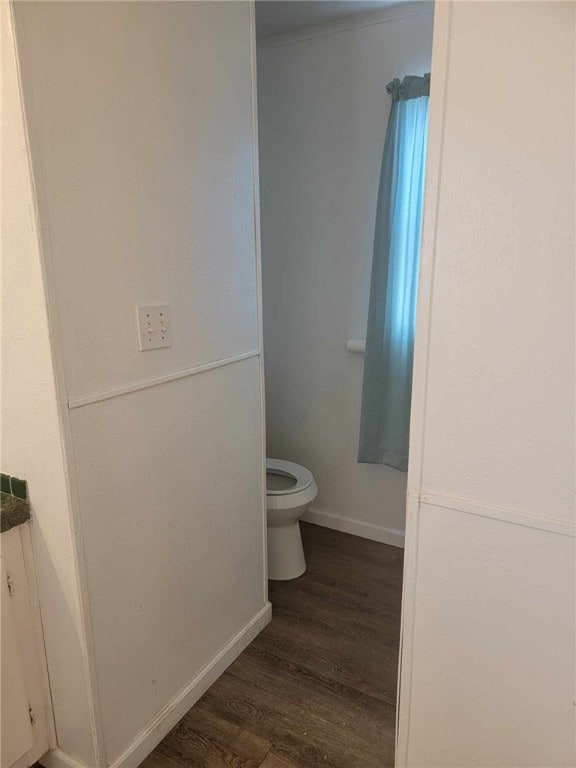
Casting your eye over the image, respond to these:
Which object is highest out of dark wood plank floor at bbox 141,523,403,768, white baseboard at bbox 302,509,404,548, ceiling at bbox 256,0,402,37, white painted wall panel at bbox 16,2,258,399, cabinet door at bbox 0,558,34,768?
ceiling at bbox 256,0,402,37

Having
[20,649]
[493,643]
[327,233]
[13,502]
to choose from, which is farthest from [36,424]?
[327,233]

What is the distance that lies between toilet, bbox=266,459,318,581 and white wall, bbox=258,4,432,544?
373mm

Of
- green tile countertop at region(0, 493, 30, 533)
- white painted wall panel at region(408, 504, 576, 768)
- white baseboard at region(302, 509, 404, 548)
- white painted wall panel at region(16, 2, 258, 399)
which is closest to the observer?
white painted wall panel at region(408, 504, 576, 768)

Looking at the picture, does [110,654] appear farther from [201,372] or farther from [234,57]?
[234,57]

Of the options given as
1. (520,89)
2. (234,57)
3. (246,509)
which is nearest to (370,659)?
(246,509)

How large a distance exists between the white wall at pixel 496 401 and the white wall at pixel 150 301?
715 mm

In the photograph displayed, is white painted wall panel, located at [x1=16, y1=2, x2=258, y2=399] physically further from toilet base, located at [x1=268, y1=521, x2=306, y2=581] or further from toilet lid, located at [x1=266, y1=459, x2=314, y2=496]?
toilet base, located at [x1=268, y1=521, x2=306, y2=581]

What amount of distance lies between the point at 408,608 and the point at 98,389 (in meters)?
0.86

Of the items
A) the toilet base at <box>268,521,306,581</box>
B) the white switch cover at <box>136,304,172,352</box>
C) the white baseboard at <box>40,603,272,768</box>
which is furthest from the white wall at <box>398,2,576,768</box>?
the toilet base at <box>268,521,306,581</box>

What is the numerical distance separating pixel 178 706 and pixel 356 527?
4.33ft

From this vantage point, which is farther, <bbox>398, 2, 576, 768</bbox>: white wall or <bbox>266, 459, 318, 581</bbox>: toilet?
<bbox>266, 459, 318, 581</bbox>: toilet

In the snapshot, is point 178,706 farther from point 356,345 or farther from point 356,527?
point 356,345

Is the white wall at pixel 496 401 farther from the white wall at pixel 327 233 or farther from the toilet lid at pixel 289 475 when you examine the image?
the white wall at pixel 327 233

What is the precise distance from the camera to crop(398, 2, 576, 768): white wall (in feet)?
2.84
